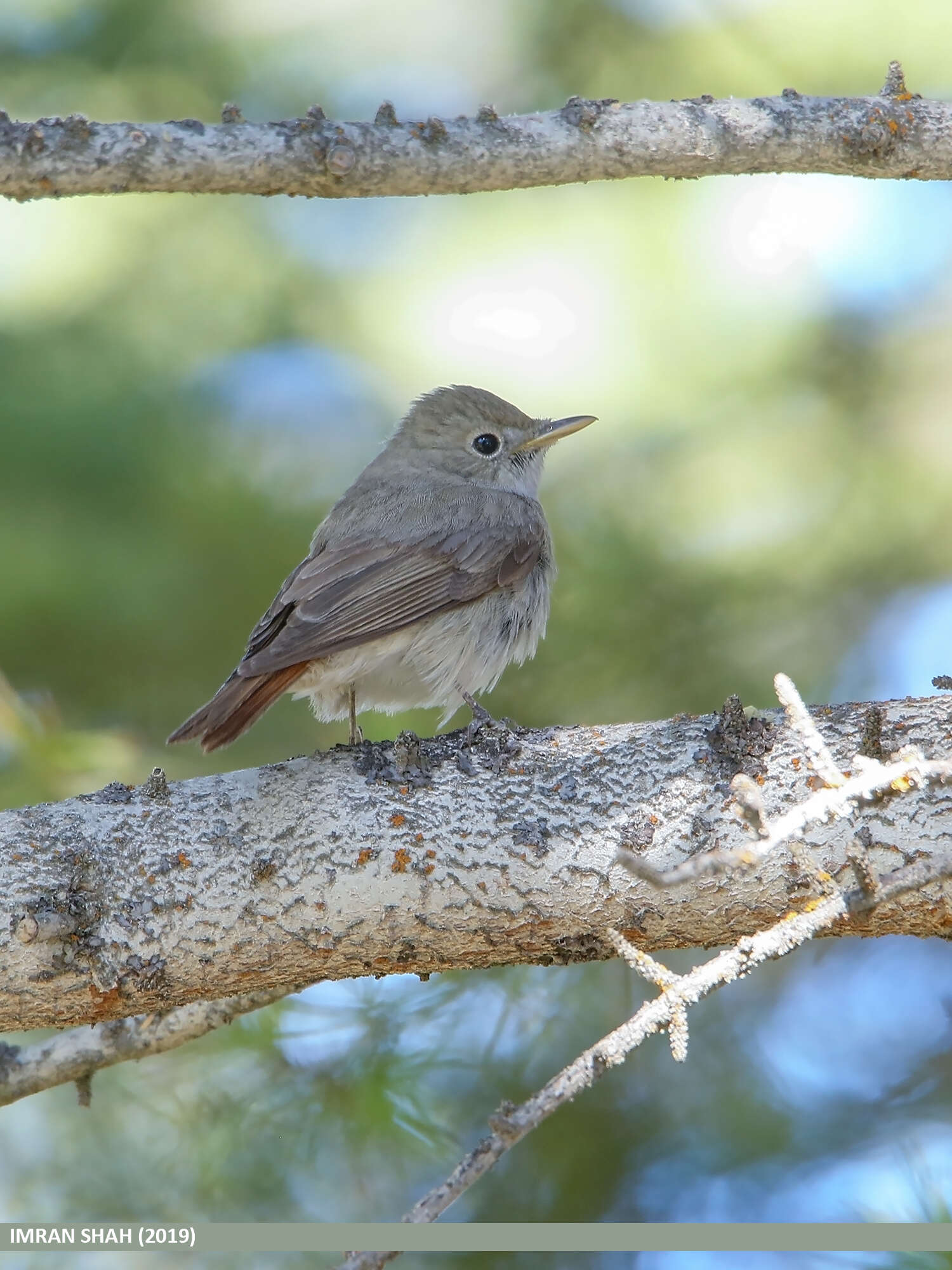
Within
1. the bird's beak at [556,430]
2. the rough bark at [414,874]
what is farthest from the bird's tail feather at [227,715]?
the bird's beak at [556,430]

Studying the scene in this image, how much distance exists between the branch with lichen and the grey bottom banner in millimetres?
495

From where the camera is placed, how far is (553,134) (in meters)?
3.46

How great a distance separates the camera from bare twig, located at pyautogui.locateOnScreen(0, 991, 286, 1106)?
12.3 feet

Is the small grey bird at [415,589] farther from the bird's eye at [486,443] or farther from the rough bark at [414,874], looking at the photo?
the rough bark at [414,874]

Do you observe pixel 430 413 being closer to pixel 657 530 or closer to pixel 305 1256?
pixel 657 530

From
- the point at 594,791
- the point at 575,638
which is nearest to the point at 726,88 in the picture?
the point at 575,638

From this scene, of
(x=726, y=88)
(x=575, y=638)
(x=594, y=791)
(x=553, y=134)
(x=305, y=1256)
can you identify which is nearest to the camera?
(x=594, y=791)

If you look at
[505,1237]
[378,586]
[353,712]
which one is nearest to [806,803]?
[505,1237]

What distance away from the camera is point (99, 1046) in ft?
12.2

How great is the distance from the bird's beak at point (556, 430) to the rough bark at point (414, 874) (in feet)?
5.48

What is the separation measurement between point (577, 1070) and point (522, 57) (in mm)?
4170

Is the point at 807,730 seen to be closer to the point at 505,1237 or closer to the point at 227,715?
the point at 227,715

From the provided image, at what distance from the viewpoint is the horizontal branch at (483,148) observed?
328 cm

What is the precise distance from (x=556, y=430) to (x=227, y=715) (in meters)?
1.73
